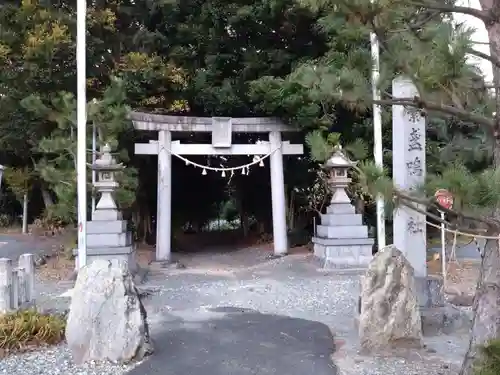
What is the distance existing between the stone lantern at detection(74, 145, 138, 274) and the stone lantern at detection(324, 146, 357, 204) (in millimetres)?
4396

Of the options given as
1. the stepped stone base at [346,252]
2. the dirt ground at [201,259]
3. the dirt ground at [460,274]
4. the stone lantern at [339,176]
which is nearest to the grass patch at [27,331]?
the dirt ground at [201,259]

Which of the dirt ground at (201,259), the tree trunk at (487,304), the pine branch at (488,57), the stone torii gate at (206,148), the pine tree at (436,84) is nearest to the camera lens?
the pine tree at (436,84)

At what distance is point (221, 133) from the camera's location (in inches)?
524

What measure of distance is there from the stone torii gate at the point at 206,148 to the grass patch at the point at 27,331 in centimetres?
694

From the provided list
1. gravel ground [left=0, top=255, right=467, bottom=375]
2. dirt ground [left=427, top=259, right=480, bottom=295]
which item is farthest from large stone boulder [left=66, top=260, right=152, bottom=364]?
dirt ground [left=427, top=259, right=480, bottom=295]

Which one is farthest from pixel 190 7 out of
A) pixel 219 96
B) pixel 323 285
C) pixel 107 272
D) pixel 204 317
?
pixel 107 272

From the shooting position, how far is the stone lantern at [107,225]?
415 inches

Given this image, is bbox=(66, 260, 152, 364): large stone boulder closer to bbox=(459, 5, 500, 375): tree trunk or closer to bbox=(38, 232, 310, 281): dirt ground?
bbox=(459, 5, 500, 375): tree trunk

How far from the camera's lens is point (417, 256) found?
6.70 metres

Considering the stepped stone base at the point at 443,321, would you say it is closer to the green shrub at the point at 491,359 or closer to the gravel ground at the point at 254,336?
the gravel ground at the point at 254,336

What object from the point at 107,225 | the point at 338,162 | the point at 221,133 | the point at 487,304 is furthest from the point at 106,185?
the point at 487,304

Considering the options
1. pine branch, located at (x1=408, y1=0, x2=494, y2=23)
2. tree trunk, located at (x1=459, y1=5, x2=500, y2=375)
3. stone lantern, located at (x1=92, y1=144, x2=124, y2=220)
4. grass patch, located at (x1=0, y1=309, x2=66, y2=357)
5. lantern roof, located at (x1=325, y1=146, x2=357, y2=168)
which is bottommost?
grass patch, located at (x1=0, y1=309, x2=66, y2=357)

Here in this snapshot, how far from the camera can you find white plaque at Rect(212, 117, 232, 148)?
13305mm

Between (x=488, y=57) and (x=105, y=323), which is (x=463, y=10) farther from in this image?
(x=105, y=323)
